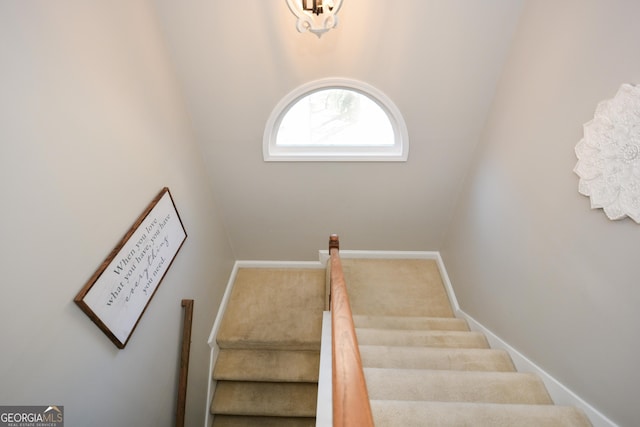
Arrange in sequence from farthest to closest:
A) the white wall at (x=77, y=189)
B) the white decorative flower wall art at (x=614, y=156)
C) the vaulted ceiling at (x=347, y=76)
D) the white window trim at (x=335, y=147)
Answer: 1. the white window trim at (x=335, y=147)
2. the vaulted ceiling at (x=347, y=76)
3. the white decorative flower wall art at (x=614, y=156)
4. the white wall at (x=77, y=189)

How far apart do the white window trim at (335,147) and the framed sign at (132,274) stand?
975 mm

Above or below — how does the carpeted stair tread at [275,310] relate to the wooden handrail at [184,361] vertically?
above

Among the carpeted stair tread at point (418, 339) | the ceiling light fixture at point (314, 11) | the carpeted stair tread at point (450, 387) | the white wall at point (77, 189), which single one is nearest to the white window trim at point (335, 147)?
the ceiling light fixture at point (314, 11)

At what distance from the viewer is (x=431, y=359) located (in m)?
1.70

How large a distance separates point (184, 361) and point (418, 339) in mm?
1615

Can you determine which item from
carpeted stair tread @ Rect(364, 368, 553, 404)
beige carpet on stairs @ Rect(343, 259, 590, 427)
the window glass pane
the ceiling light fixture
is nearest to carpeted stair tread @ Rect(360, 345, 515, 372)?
beige carpet on stairs @ Rect(343, 259, 590, 427)

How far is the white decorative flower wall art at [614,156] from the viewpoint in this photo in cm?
104

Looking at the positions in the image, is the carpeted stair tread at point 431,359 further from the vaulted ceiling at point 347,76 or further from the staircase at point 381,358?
the vaulted ceiling at point 347,76

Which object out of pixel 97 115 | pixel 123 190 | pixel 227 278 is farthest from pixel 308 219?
pixel 97 115

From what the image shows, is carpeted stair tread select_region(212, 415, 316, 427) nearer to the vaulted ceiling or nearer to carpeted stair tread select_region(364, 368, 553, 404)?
carpeted stair tread select_region(364, 368, 553, 404)

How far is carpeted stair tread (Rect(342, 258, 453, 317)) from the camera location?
2877 mm

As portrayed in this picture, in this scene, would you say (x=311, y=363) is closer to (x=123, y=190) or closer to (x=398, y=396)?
(x=398, y=396)

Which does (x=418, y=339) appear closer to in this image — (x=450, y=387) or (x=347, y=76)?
(x=450, y=387)

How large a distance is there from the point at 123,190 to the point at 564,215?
2.14m
